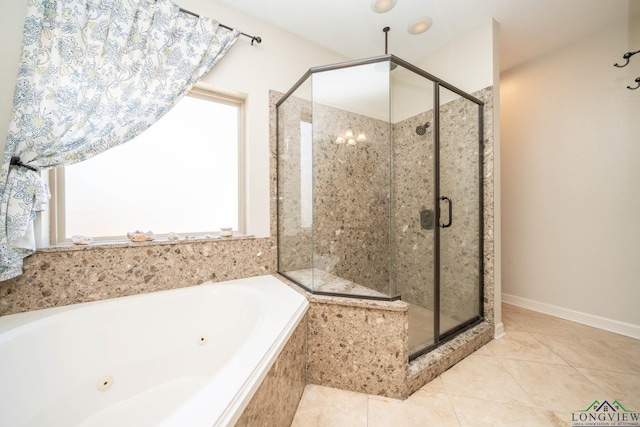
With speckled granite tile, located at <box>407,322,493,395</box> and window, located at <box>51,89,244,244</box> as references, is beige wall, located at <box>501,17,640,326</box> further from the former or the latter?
window, located at <box>51,89,244,244</box>

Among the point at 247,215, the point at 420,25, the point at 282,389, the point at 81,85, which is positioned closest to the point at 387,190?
the point at 247,215

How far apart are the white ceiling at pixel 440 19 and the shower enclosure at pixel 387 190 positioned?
56 cm

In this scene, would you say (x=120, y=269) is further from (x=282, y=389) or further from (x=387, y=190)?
(x=387, y=190)

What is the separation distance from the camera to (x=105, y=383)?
1.06 metres

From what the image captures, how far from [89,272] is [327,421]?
144cm

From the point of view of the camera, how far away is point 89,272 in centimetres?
121

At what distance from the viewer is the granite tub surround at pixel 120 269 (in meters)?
1.11

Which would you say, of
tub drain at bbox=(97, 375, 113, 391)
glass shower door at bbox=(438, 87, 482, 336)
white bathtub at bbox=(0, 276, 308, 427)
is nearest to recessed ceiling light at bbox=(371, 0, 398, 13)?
glass shower door at bbox=(438, 87, 482, 336)

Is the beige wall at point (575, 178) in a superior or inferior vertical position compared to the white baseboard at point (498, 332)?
superior

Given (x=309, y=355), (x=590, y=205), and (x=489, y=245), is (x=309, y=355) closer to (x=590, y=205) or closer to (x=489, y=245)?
(x=489, y=245)

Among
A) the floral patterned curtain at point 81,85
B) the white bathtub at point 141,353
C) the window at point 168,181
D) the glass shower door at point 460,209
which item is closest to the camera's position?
the white bathtub at point 141,353

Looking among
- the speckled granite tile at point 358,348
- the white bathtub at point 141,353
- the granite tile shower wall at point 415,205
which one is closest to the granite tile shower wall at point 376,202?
the granite tile shower wall at point 415,205

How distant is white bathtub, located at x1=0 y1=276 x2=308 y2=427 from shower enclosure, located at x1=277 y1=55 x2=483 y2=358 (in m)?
0.46

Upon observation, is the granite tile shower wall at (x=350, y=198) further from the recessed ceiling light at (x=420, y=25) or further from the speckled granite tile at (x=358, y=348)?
the recessed ceiling light at (x=420, y=25)
